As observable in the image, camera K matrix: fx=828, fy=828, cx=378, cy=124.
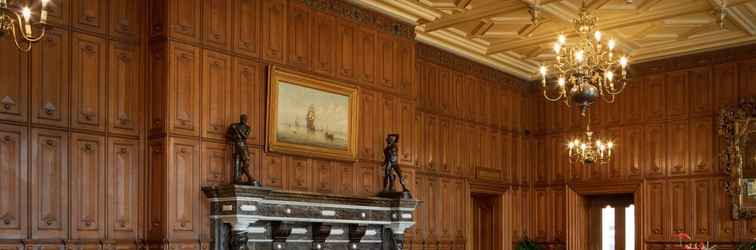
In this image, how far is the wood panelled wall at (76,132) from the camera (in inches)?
351

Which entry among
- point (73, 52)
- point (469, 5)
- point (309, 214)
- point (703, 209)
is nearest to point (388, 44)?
point (469, 5)

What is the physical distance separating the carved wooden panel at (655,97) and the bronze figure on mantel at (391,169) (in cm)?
652

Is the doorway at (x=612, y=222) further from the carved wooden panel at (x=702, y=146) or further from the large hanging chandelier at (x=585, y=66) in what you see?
the large hanging chandelier at (x=585, y=66)

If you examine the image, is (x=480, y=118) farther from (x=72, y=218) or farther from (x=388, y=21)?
(x=72, y=218)

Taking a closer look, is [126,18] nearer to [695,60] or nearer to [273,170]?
[273,170]

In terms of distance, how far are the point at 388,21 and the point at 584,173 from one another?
648 centimetres

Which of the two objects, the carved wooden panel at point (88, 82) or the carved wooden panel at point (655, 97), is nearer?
the carved wooden panel at point (88, 82)

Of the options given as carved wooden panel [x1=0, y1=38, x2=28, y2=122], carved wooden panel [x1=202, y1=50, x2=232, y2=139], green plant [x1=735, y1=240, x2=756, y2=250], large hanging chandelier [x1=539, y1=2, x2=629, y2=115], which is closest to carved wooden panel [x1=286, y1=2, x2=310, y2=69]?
carved wooden panel [x1=202, y1=50, x2=232, y2=139]

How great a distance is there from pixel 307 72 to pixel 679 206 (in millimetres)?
8417

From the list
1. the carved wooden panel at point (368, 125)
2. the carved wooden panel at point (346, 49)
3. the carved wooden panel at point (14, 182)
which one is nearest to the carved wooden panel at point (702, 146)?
the carved wooden panel at point (368, 125)

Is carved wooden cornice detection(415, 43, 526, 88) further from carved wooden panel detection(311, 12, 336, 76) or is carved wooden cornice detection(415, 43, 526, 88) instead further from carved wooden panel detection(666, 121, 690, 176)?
carved wooden panel detection(666, 121, 690, 176)

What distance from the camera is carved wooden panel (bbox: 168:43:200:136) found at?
10.1 metres

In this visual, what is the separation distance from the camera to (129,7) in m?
10.2

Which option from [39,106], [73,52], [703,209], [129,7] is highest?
[129,7]
